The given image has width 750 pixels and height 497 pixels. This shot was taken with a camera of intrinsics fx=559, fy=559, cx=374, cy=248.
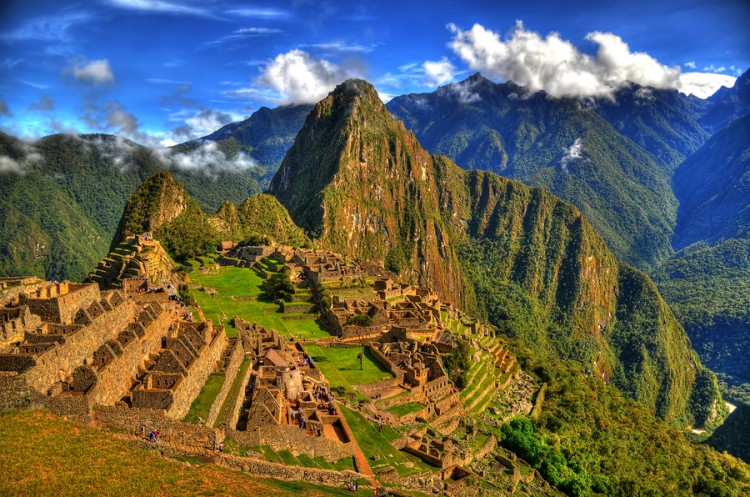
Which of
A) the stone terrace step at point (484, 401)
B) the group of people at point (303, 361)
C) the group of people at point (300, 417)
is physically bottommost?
the stone terrace step at point (484, 401)

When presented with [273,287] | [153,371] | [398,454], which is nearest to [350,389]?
[398,454]

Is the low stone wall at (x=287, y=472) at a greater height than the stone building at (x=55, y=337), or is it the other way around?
the stone building at (x=55, y=337)

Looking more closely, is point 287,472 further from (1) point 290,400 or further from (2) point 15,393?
(2) point 15,393

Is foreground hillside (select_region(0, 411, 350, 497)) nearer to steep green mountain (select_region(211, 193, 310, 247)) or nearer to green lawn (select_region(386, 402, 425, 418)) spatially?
green lawn (select_region(386, 402, 425, 418))

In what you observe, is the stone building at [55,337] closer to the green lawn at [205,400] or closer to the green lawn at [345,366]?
the green lawn at [205,400]

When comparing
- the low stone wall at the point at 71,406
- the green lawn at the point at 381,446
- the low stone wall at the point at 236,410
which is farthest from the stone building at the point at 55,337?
the green lawn at the point at 381,446

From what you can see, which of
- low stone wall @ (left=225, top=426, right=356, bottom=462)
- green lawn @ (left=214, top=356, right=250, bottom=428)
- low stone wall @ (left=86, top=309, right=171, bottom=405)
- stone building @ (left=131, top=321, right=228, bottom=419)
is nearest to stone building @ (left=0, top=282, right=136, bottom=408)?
low stone wall @ (left=86, top=309, right=171, bottom=405)

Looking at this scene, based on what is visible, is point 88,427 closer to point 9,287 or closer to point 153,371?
point 153,371
